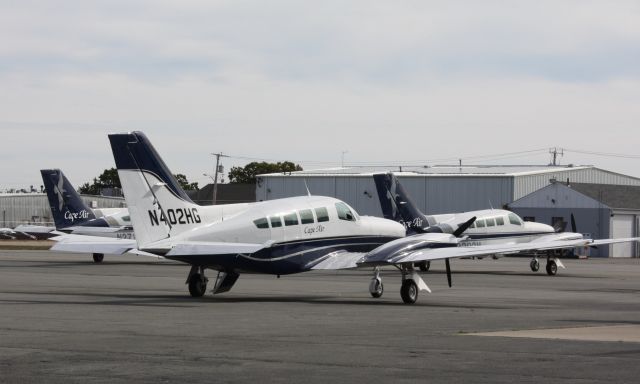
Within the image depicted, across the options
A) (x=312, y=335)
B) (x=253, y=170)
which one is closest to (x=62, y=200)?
(x=312, y=335)

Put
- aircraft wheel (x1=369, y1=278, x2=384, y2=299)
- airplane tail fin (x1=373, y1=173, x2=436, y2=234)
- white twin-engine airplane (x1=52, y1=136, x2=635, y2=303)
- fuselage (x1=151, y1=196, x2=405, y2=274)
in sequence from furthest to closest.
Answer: airplane tail fin (x1=373, y1=173, x2=436, y2=234) < aircraft wheel (x1=369, y1=278, x2=384, y2=299) < fuselage (x1=151, y1=196, x2=405, y2=274) < white twin-engine airplane (x1=52, y1=136, x2=635, y2=303)

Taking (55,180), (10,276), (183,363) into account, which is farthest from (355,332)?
(55,180)

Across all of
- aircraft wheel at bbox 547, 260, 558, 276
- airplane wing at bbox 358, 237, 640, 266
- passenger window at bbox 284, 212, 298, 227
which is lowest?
aircraft wheel at bbox 547, 260, 558, 276

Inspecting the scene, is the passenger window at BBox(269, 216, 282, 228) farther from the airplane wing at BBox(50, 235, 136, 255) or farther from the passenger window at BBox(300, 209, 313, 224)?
the airplane wing at BBox(50, 235, 136, 255)

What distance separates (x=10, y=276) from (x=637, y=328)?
27732 millimetres

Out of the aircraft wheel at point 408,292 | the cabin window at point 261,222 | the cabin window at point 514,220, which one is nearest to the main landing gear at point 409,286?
the aircraft wheel at point 408,292

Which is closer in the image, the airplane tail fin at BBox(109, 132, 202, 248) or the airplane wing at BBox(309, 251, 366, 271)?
the airplane tail fin at BBox(109, 132, 202, 248)

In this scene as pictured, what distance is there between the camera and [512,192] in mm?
95312

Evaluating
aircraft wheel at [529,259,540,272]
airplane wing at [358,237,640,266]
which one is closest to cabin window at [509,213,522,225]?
aircraft wheel at [529,259,540,272]

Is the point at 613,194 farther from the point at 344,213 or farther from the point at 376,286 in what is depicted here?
the point at 376,286

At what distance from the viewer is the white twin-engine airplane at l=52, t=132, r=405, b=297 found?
28.0 m

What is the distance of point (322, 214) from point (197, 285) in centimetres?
414

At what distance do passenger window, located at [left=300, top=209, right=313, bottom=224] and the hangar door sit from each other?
60.1 meters

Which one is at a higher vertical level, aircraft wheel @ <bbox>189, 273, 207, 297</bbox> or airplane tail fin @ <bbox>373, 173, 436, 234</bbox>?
airplane tail fin @ <bbox>373, 173, 436, 234</bbox>
